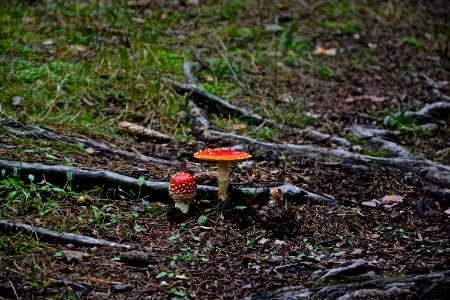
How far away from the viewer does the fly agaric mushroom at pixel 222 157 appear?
3.35 m

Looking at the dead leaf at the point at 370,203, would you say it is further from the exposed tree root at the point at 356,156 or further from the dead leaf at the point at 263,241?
the dead leaf at the point at 263,241

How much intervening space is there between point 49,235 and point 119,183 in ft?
2.39

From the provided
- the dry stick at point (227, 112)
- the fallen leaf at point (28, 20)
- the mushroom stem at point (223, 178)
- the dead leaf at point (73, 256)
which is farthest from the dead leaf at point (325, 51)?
the dead leaf at point (73, 256)

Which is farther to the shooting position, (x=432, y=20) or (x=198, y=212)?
(x=432, y=20)

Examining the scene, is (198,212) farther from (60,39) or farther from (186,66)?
(60,39)

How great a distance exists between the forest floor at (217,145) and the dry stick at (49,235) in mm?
21

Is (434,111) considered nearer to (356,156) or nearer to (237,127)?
(356,156)

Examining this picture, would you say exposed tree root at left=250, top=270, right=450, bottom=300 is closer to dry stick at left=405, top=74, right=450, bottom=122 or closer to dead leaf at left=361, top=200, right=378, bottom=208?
dead leaf at left=361, top=200, right=378, bottom=208

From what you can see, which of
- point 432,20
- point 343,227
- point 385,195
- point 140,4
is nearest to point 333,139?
point 385,195

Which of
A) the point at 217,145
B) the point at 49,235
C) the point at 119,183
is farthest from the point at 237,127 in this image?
the point at 49,235

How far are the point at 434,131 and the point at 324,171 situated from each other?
5.90ft

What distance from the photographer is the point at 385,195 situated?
Result: 4031 millimetres

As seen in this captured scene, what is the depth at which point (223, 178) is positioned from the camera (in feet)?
11.6

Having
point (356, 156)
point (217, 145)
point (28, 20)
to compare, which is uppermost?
point (28, 20)
